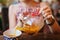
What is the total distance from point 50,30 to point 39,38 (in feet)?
0.86

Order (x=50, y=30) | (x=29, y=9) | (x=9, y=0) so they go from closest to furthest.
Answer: (x=50, y=30) < (x=29, y=9) < (x=9, y=0)

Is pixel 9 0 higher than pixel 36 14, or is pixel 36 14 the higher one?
pixel 9 0

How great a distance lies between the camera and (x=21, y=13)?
143 cm

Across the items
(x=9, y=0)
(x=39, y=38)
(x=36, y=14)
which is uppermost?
(x=9, y=0)

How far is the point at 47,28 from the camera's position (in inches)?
54.2

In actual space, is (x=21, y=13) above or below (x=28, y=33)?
above

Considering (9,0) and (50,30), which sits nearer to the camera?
(50,30)

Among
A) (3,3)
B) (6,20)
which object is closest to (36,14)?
(6,20)

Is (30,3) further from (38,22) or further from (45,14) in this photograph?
(45,14)

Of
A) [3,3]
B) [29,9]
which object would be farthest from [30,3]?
[3,3]

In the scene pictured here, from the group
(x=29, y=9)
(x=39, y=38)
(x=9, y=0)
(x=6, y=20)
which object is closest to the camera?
(x=39, y=38)

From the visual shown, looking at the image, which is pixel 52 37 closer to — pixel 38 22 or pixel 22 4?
pixel 38 22

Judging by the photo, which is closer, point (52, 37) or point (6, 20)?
point (52, 37)

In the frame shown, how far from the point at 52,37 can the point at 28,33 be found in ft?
0.55
